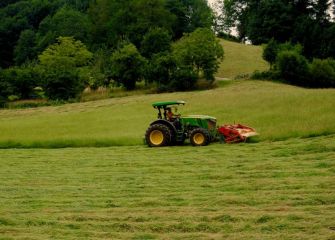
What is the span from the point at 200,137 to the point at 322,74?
30276 mm

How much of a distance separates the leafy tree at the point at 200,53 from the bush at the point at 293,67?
19.4 feet

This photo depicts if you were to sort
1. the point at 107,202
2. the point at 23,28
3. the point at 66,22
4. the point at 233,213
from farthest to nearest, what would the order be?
1. the point at 23,28
2. the point at 66,22
3. the point at 107,202
4. the point at 233,213

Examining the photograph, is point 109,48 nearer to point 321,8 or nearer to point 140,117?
point 321,8

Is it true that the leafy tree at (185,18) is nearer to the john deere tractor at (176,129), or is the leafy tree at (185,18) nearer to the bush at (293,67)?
the bush at (293,67)

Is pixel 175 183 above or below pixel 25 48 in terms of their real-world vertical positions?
below

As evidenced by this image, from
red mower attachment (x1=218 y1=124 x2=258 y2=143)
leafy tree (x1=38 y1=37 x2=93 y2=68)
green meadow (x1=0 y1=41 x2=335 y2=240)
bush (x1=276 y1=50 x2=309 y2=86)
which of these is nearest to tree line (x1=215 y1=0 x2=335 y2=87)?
bush (x1=276 y1=50 x2=309 y2=86)

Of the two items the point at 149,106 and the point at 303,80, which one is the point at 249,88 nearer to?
the point at 303,80

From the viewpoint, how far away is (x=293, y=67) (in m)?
48.8

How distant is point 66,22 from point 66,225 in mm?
72165

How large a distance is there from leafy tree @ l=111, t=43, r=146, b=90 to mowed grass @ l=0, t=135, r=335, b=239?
3211 cm

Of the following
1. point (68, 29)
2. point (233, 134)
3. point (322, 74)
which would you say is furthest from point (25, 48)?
point (233, 134)

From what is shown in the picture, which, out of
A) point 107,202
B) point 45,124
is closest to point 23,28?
point 45,124

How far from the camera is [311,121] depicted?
70.5 feet

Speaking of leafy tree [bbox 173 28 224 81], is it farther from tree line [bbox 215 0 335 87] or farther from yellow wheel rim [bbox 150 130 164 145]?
yellow wheel rim [bbox 150 130 164 145]
